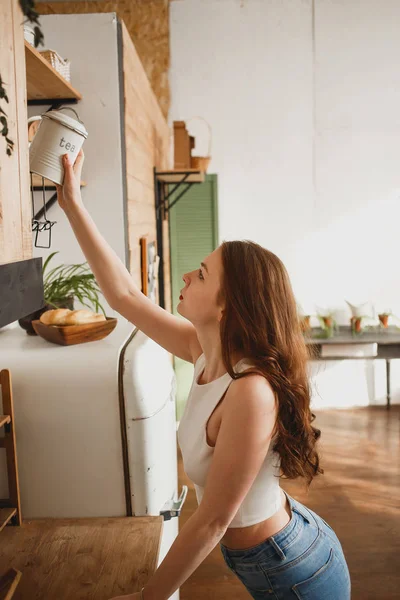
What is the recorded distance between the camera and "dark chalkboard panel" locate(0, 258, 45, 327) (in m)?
0.93

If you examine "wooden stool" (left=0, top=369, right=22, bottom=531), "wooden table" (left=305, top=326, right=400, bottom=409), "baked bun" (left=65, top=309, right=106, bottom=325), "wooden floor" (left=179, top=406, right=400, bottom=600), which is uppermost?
"baked bun" (left=65, top=309, right=106, bottom=325)

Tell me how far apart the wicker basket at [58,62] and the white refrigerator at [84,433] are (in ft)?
3.44

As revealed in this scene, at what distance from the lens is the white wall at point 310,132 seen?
5402 mm

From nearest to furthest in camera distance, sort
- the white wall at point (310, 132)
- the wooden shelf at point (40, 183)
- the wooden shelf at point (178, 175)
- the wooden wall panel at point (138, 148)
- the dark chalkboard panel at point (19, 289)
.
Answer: the dark chalkboard panel at point (19, 289), the wooden shelf at point (40, 183), the wooden wall panel at point (138, 148), the wooden shelf at point (178, 175), the white wall at point (310, 132)

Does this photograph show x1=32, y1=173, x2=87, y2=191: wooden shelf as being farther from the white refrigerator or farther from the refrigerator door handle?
the refrigerator door handle

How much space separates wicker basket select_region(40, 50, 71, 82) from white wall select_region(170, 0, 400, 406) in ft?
10.7

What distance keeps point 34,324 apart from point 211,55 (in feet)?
14.1

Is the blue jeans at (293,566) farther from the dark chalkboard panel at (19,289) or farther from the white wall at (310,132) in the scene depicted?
the white wall at (310,132)

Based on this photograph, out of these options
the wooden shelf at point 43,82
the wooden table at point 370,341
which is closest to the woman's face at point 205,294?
the wooden shelf at point 43,82

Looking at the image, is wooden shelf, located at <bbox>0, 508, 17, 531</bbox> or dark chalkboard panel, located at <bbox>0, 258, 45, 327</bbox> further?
wooden shelf, located at <bbox>0, 508, 17, 531</bbox>

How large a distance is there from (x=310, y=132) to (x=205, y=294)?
15.2ft

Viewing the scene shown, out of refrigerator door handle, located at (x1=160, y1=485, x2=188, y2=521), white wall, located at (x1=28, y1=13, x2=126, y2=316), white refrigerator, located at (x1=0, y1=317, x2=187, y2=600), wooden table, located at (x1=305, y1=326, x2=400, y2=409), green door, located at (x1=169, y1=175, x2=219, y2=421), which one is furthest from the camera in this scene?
wooden table, located at (x1=305, y1=326, x2=400, y2=409)

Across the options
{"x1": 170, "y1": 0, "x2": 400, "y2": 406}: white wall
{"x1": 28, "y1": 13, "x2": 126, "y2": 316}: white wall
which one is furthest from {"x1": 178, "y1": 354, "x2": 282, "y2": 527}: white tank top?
{"x1": 170, "y1": 0, "x2": 400, "y2": 406}: white wall

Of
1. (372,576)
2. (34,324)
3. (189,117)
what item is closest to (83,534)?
(34,324)
